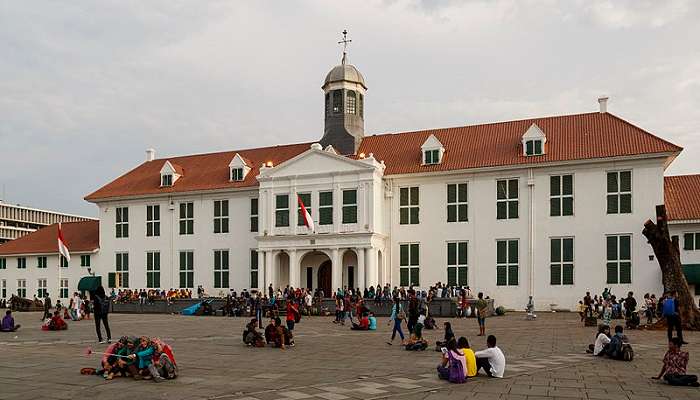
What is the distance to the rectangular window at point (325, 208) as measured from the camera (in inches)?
1870

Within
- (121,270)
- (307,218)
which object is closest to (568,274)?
(307,218)

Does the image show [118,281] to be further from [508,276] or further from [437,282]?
[508,276]

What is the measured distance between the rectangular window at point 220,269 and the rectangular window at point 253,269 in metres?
2.31

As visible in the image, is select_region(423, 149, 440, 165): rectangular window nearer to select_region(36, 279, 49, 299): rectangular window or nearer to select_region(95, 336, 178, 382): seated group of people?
select_region(36, 279, 49, 299): rectangular window

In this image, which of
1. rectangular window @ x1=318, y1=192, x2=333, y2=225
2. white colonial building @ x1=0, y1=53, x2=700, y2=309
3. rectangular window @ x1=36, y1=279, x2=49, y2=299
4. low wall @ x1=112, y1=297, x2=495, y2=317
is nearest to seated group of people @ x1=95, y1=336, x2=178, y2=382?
low wall @ x1=112, y1=297, x2=495, y2=317

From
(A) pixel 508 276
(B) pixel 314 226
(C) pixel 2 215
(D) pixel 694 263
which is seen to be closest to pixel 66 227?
(B) pixel 314 226

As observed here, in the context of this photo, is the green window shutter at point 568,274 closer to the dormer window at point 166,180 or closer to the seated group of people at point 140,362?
the dormer window at point 166,180

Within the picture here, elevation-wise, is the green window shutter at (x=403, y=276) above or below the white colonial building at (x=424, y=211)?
below

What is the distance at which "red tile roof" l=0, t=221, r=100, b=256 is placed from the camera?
194 feet

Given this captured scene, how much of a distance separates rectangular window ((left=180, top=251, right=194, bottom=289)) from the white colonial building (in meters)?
0.11

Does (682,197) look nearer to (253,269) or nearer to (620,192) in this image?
(620,192)

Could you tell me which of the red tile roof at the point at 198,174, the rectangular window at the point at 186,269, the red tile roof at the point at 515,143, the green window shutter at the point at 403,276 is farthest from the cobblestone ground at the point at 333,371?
A: the red tile roof at the point at 198,174

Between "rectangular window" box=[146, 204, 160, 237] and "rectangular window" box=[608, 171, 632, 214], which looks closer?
"rectangular window" box=[608, 171, 632, 214]

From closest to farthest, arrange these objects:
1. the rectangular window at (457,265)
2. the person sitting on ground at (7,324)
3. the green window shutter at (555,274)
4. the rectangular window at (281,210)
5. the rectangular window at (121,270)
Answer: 1. the person sitting on ground at (7,324)
2. the green window shutter at (555,274)
3. the rectangular window at (457,265)
4. the rectangular window at (281,210)
5. the rectangular window at (121,270)
